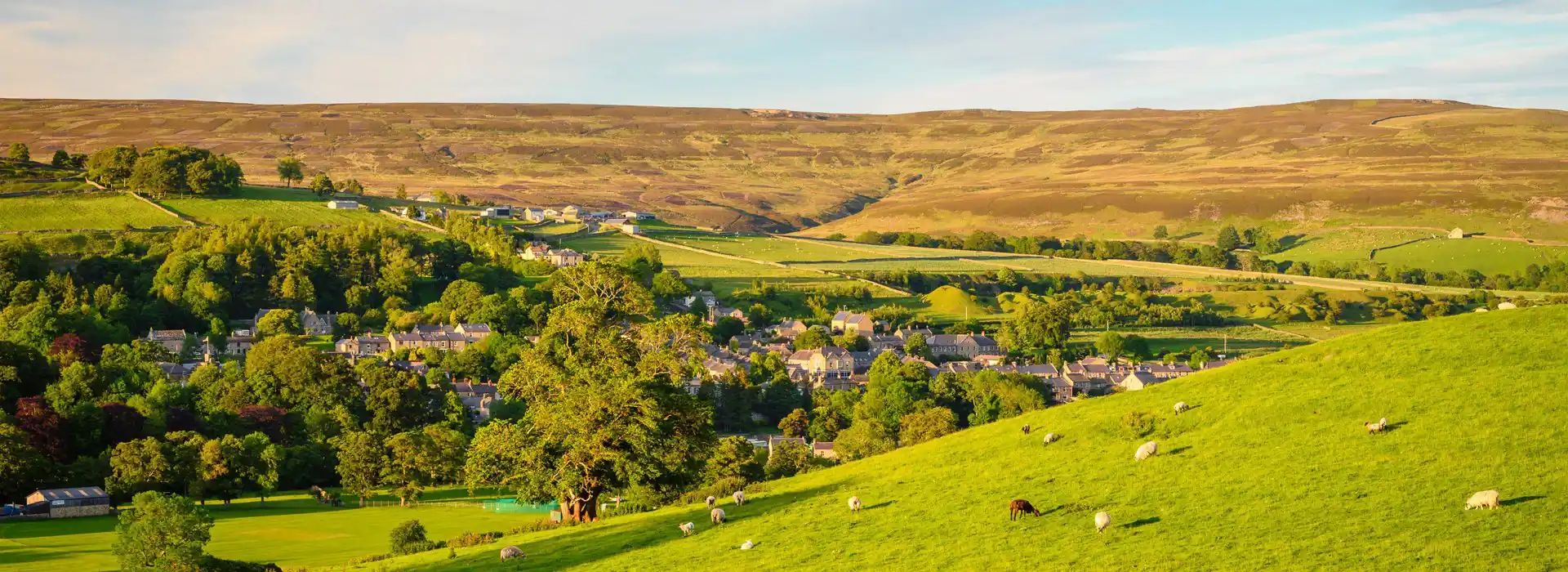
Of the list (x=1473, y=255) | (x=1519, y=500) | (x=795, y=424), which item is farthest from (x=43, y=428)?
(x=1473, y=255)

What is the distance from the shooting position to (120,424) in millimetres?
65812

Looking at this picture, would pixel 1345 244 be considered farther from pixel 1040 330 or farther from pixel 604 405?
pixel 604 405

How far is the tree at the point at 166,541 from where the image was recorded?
29406 mm

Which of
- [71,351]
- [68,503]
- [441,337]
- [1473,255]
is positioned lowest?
[1473,255]

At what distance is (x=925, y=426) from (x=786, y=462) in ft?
27.9

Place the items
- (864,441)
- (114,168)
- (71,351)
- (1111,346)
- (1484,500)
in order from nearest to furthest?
(1484,500)
(864,441)
(71,351)
(1111,346)
(114,168)

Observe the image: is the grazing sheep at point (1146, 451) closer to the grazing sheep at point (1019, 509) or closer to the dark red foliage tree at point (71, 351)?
the grazing sheep at point (1019, 509)

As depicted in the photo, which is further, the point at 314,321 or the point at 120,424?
the point at 314,321

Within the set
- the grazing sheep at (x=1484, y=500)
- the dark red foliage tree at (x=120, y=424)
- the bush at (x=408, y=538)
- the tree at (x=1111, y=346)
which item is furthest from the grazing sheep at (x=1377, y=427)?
the tree at (x=1111, y=346)

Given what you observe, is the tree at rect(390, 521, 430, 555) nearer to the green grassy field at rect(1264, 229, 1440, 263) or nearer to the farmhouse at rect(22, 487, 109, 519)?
the farmhouse at rect(22, 487, 109, 519)

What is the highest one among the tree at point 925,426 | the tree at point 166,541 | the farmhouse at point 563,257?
the tree at point 166,541

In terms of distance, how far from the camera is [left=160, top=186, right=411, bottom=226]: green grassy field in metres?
136

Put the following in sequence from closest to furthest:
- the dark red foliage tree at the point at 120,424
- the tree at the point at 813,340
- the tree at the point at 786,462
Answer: the tree at the point at 786,462, the dark red foliage tree at the point at 120,424, the tree at the point at 813,340

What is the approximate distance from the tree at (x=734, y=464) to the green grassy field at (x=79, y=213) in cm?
8916
